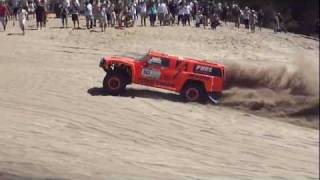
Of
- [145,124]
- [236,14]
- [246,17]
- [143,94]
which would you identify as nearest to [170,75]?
[143,94]

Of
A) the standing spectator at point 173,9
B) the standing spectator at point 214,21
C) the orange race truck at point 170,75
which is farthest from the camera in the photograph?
the standing spectator at point 214,21

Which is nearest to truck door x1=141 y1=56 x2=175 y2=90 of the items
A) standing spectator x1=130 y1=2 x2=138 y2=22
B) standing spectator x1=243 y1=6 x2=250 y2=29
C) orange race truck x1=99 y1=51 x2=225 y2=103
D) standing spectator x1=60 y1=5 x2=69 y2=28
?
orange race truck x1=99 y1=51 x2=225 y2=103

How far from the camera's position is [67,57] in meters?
24.4

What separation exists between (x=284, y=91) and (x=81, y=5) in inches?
635

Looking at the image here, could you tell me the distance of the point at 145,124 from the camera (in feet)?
49.3

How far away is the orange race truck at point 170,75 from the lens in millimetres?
18234

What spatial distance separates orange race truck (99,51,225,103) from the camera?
18234 millimetres

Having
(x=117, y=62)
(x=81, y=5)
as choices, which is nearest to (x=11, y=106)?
(x=117, y=62)

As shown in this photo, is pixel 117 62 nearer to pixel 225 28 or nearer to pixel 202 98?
pixel 202 98

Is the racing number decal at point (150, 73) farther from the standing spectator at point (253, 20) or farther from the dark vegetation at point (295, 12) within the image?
the standing spectator at point (253, 20)

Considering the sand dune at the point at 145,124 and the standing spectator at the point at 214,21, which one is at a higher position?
the standing spectator at the point at 214,21

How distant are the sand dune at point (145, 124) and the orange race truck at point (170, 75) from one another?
1.38 ft

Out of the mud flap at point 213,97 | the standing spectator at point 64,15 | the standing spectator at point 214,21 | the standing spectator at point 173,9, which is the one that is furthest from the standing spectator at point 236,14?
the mud flap at point 213,97

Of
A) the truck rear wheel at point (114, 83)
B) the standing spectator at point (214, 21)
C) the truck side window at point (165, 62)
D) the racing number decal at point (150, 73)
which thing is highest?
the standing spectator at point (214, 21)
